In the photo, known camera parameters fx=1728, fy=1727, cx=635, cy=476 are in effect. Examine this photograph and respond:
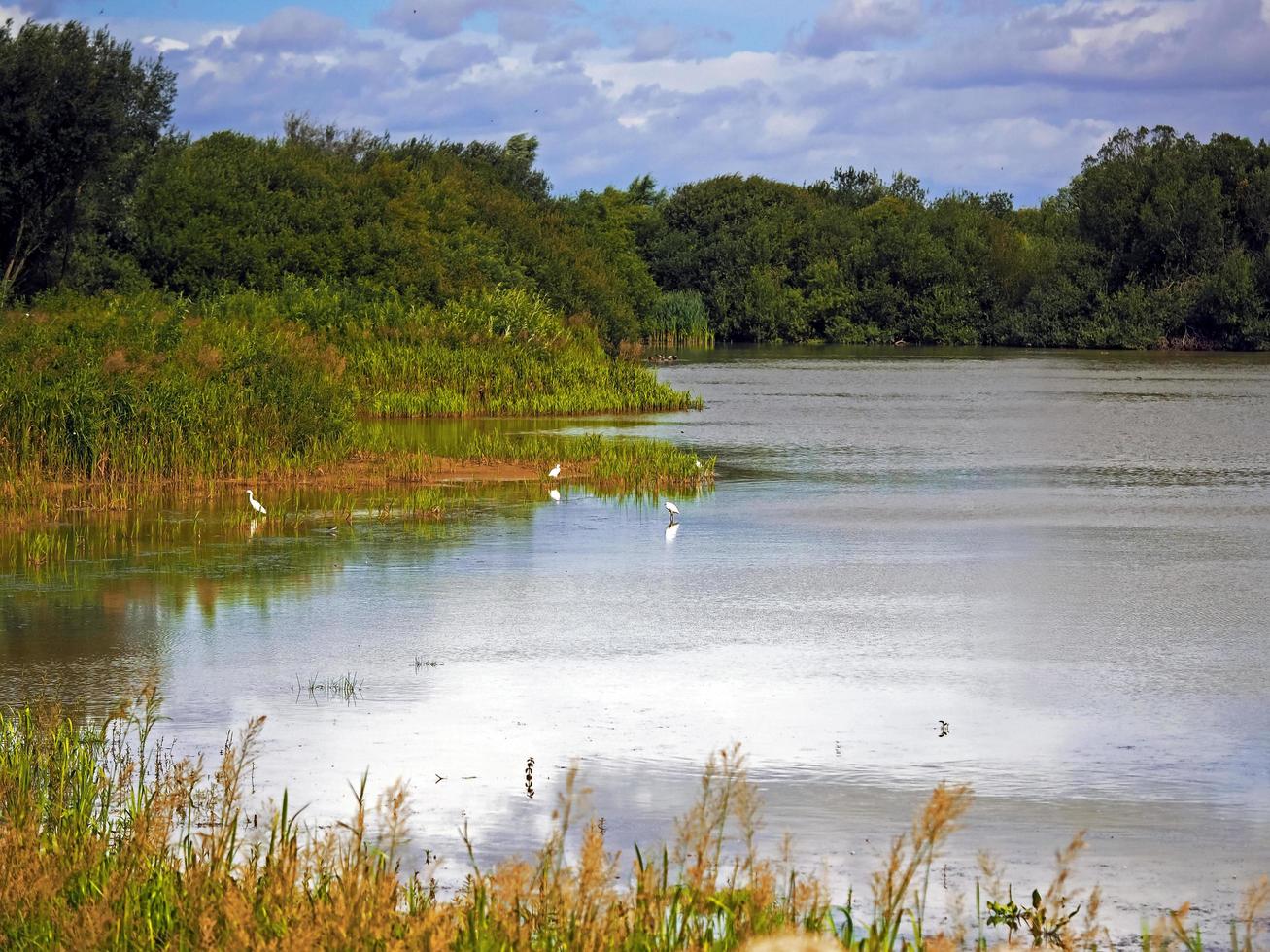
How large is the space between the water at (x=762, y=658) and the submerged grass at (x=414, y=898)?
2.38 feet

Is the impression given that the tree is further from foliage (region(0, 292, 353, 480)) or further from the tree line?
foliage (region(0, 292, 353, 480))

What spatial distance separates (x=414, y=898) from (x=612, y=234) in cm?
9920

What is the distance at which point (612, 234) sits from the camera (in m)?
104

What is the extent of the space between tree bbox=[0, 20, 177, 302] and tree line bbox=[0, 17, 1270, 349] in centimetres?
7

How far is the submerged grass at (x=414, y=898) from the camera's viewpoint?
5176mm

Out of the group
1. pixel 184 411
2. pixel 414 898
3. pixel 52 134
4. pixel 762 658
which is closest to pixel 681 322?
pixel 52 134

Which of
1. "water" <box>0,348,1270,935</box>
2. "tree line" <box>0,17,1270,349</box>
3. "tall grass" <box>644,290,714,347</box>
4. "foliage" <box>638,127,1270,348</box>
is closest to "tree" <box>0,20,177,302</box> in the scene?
"tree line" <box>0,17,1270,349</box>

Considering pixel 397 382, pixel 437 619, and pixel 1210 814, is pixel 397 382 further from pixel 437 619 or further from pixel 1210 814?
pixel 1210 814

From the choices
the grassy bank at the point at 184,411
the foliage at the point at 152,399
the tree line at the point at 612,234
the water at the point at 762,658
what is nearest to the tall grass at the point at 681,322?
the tree line at the point at 612,234

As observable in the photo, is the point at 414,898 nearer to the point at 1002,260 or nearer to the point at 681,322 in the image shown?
the point at 681,322

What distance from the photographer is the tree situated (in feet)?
141

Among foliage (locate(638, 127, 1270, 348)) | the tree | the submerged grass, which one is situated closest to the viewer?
the submerged grass

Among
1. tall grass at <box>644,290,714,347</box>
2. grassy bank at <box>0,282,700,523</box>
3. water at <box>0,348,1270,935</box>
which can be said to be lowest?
water at <box>0,348,1270,935</box>

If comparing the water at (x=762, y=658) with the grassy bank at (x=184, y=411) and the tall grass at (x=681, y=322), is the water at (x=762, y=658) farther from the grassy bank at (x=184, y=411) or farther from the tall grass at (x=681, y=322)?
the tall grass at (x=681, y=322)
